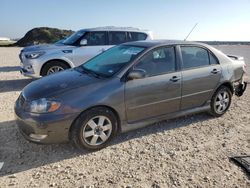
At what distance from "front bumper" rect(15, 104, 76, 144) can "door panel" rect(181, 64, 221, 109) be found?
86.7 inches

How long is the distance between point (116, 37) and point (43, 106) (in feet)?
19.5

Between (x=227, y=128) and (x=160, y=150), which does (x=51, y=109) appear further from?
(x=227, y=128)

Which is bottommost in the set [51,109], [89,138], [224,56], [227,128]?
[227,128]

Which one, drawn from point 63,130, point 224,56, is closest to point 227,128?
point 224,56

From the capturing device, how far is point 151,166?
370 cm

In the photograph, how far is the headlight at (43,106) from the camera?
3742 mm

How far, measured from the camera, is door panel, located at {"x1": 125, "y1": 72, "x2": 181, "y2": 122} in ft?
14.1

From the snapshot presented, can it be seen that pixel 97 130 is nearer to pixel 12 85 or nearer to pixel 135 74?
pixel 135 74

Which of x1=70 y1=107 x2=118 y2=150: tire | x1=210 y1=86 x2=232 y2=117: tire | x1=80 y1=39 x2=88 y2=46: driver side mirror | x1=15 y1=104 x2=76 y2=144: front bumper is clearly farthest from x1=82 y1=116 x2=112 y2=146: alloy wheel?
x1=80 y1=39 x2=88 y2=46: driver side mirror

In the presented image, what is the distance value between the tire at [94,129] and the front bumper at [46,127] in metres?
0.13

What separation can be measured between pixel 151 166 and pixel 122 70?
154cm

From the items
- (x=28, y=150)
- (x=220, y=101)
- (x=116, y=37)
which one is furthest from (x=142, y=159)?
(x=116, y=37)

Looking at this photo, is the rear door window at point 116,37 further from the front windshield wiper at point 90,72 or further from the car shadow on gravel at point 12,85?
the front windshield wiper at point 90,72

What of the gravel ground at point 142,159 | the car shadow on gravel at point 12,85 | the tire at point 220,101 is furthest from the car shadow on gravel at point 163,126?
the car shadow on gravel at point 12,85
